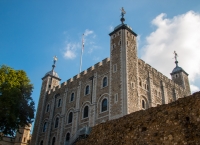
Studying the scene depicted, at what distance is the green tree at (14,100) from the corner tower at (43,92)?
9115 millimetres

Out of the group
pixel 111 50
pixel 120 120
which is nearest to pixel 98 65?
pixel 111 50

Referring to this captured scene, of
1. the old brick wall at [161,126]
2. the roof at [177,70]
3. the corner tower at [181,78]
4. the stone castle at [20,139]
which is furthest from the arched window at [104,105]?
the stone castle at [20,139]

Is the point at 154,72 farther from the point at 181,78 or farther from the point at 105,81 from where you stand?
the point at 181,78

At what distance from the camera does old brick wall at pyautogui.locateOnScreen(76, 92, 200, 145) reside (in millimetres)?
8023

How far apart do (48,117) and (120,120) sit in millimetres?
25886

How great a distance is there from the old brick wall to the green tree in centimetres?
1452

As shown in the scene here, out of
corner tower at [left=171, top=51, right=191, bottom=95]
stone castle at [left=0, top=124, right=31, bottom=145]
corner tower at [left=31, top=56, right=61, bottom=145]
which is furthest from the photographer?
stone castle at [left=0, top=124, right=31, bottom=145]

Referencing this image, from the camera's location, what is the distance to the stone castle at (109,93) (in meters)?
24.7

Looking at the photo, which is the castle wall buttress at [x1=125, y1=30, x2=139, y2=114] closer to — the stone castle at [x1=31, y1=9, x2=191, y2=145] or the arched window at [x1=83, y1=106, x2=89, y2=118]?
the stone castle at [x1=31, y1=9, x2=191, y2=145]

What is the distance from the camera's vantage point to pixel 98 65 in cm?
2991

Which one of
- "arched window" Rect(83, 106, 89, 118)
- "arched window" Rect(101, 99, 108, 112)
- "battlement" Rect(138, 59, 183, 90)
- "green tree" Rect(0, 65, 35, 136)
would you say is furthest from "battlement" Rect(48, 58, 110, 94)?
"green tree" Rect(0, 65, 35, 136)

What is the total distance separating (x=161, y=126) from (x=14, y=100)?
18.6 metres

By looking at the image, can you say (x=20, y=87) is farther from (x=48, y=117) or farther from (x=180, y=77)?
(x=180, y=77)

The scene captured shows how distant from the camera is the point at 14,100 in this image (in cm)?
2381
